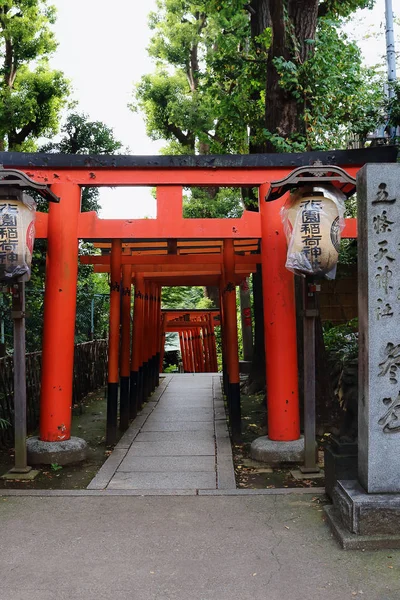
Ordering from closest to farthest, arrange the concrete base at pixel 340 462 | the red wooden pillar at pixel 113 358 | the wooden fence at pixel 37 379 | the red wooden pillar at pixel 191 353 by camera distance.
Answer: the concrete base at pixel 340 462
the wooden fence at pixel 37 379
the red wooden pillar at pixel 113 358
the red wooden pillar at pixel 191 353

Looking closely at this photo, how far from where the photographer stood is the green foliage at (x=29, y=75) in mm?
18594

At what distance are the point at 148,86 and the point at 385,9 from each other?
10414 mm

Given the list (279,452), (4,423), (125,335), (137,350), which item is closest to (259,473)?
(279,452)

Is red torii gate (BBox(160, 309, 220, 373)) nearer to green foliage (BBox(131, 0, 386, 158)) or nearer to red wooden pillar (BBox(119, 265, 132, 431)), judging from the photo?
green foliage (BBox(131, 0, 386, 158))

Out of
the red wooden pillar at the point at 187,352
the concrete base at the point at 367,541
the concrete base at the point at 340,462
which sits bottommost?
the red wooden pillar at the point at 187,352

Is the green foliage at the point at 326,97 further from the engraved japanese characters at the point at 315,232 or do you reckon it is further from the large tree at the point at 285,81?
the engraved japanese characters at the point at 315,232

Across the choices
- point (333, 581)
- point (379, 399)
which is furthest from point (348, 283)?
point (333, 581)

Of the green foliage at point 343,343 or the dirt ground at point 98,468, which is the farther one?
the green foliage at point 343,343

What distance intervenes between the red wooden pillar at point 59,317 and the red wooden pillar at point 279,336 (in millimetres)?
2558

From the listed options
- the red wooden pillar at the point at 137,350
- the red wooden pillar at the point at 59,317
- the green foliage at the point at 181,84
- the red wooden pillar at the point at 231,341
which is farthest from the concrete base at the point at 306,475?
the green foliage at the point at 181,84

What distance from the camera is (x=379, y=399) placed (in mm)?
4898

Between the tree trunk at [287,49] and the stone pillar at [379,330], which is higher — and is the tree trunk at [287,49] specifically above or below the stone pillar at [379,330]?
above

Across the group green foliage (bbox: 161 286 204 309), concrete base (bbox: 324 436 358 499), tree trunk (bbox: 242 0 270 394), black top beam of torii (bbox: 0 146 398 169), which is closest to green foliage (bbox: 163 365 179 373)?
green foliage (bbox: 161 286 204 309)

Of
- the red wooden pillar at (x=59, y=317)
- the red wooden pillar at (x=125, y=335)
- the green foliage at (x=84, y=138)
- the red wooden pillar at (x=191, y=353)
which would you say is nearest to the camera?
the red wooden pillar at (x=59, y=317)
